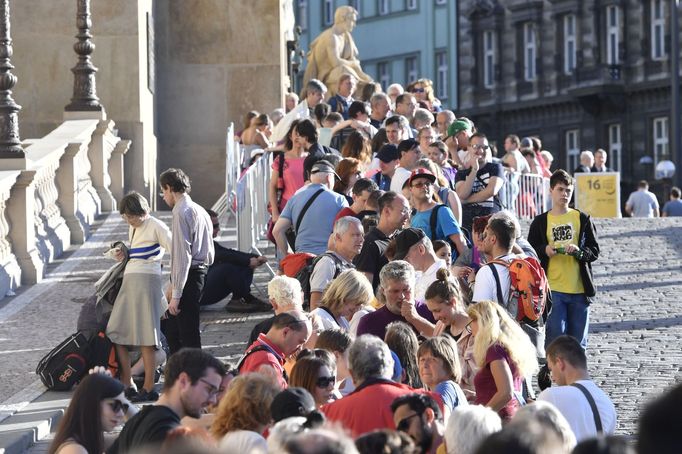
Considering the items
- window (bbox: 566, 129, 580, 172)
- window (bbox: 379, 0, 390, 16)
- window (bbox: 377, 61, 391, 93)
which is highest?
window (bbox: 379, 0, 390, 16)

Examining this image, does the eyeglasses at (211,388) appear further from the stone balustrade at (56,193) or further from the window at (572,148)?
the window at (572,148)

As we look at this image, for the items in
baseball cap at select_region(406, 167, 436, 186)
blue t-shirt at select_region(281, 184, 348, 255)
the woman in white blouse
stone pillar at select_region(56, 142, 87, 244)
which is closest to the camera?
the woman in white blouse

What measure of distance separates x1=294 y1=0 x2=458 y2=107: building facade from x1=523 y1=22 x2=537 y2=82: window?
403 centimetres

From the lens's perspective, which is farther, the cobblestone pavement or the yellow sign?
the yellow sign

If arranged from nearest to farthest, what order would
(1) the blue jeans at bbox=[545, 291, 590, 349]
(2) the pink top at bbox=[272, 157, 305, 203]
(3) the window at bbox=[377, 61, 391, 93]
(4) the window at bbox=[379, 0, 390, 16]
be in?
(1) the blue jeans at bbox=[545, 291, 590, 349] < (2) the pink top at bbox=[272, 157, 305, 203] < (4) the window at bbox=[379, 0, 390, 16] < (3) the window at bbox=[377, 61, 391, 93]

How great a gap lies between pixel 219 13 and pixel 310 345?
65.4 ft

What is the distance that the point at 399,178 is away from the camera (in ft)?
50.6

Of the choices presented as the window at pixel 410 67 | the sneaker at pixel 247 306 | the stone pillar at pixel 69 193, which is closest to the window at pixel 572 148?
the window at pixel 410 67

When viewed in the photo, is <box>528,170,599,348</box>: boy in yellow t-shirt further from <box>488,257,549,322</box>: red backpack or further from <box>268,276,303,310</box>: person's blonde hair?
<box>268,276,303,310</box>: person's blonde hair

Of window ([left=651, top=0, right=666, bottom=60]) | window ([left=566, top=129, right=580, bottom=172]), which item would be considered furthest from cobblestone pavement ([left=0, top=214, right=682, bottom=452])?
window ([left=566, top=129, right=580, bottom=172])

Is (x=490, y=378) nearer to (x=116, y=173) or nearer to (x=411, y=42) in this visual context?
(x=116, y=173)

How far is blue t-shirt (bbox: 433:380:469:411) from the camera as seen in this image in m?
8.96

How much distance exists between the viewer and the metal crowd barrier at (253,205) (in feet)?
61.6

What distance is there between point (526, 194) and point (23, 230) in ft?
35.3
